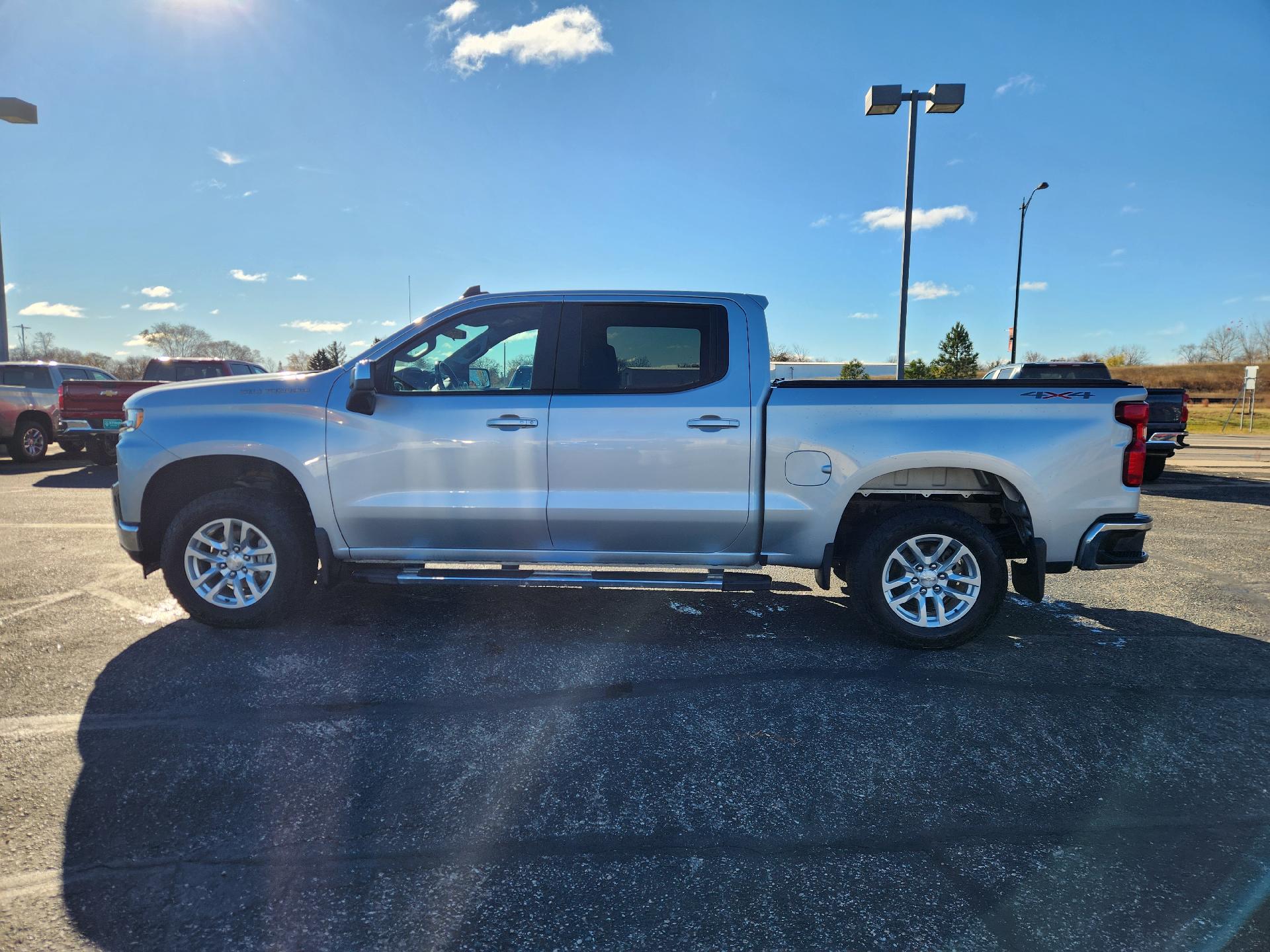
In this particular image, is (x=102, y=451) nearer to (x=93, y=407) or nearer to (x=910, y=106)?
(x=93, y=407)

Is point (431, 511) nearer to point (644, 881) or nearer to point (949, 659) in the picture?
point (644, 881)

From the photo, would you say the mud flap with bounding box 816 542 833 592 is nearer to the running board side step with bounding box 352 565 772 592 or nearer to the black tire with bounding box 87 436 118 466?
the running board side step with bounding box 352 565 772 592

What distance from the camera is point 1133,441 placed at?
13.6 ft

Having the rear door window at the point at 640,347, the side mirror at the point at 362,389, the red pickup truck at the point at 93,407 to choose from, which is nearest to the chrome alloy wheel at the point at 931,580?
the rear door window at the point at 640,347

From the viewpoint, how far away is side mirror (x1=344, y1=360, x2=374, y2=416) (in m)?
4.32

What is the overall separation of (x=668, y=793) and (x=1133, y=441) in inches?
129

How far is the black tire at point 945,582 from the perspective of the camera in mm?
4230

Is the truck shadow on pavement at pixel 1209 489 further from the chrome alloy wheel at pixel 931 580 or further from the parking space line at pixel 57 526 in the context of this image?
the parking space line at pixel 57 526

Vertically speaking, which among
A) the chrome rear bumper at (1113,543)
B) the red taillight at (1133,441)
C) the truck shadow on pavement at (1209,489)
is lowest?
the truck shadow on pavement at (1209,489)

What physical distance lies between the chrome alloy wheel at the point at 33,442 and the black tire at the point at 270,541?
1304cm

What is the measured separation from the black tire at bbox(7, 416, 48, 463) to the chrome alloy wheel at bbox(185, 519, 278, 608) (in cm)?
1311

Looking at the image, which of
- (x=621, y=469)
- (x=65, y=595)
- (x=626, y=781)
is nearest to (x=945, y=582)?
(x=621, y=469)

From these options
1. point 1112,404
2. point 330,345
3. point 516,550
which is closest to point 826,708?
point 516,550

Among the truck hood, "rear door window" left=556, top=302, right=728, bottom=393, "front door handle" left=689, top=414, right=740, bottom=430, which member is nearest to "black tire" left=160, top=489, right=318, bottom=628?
the truck hood
